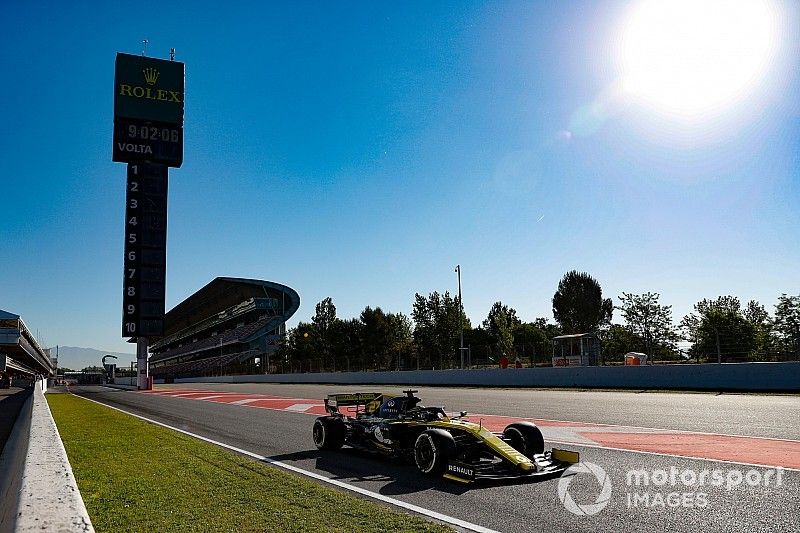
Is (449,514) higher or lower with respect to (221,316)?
lower

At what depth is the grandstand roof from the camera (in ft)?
300

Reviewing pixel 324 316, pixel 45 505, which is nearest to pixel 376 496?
pixel 45 505

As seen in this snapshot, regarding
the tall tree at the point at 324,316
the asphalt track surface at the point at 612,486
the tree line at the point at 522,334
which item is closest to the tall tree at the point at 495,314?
the tree line at the point at 522,334

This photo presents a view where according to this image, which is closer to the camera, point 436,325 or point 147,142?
point 147,142

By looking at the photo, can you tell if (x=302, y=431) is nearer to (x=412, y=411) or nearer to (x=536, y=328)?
(x=412, y=411)

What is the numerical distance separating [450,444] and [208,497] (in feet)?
9.42

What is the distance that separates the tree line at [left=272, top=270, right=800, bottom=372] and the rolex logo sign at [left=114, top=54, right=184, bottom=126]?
2551 centimetres

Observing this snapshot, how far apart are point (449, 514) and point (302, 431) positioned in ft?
25.3

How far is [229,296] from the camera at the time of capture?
328 ft

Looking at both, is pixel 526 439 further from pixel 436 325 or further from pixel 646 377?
pixel 436 325

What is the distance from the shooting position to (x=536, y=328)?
100 meters

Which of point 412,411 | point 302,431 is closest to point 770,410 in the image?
point 412,411

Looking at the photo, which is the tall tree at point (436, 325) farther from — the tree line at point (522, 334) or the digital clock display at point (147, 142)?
the digital clock display at point (147, 142)

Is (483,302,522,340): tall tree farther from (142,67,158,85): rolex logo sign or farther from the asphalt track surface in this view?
the asphalt track surface
